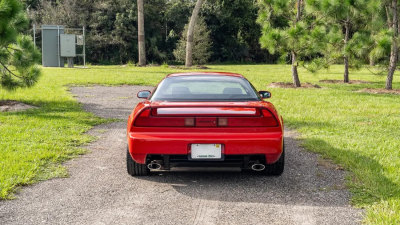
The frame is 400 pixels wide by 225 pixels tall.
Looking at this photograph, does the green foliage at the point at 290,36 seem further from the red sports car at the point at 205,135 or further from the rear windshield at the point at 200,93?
the red sports car at the point at 205,135

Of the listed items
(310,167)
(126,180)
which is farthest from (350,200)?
(126,180)

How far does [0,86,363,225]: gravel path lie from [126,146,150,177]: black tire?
63 millimetres

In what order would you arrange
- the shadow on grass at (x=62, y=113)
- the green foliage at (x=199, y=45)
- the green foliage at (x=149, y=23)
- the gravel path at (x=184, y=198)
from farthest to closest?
the green foliage at (x=149, y=23) < the green foliage at (x=199, y=45) < the shadow on grass at (x=62, y=113) < the gravel path at (x=184, y=198)

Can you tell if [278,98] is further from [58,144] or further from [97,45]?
[97,45]

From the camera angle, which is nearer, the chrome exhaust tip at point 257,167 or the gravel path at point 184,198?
the gravel path at point 184,198

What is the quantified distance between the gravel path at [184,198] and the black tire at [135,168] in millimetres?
63

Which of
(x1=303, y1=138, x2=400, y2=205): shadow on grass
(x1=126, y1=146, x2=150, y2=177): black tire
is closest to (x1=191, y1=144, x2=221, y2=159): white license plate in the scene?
(x1=126, y1=146, x2=150, y2=177): black tire

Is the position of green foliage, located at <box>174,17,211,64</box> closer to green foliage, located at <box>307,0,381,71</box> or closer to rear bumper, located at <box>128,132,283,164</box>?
green foliage, located at <box>307,0,381,71</box>

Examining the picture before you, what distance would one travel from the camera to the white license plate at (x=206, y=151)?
4785mm

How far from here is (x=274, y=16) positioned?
18.2 metres

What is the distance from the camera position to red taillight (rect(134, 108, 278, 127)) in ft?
15.9

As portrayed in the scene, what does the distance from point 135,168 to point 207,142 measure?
3.38 ft

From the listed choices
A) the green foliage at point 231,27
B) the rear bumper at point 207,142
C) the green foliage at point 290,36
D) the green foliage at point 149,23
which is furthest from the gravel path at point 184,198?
the green foliage at point 231,27

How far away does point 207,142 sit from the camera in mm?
4762
